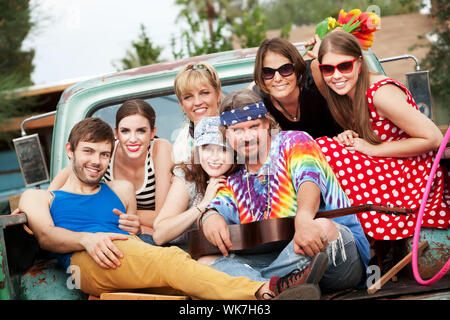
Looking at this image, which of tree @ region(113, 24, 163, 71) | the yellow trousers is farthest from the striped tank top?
tree @ region(113, 24, 163, 71)

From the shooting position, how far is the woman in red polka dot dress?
2.10 meters

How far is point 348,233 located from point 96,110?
1.77m

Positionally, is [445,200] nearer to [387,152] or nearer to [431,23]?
[387,152]

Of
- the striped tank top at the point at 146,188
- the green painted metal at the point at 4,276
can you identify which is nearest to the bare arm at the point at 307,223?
the striped tank top at the point at 146,188

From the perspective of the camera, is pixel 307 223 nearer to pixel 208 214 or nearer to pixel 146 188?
pixel 208 214

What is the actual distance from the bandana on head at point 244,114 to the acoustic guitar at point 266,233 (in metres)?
0.46

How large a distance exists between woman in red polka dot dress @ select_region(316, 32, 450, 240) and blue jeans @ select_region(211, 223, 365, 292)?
21 cm

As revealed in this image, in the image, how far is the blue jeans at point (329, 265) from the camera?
74.2 inches

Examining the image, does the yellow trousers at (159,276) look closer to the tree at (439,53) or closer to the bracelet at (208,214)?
the bracelet at (208,214)

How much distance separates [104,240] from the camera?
2047 millimetres

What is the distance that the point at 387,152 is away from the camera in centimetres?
216

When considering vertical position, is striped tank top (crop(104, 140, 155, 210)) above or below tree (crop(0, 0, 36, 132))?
below

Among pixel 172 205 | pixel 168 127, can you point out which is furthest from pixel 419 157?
A: pixel 168 127

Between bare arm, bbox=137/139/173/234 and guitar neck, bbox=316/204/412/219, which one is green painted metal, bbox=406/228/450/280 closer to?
guitar neck, bbox=316/204/412/219
